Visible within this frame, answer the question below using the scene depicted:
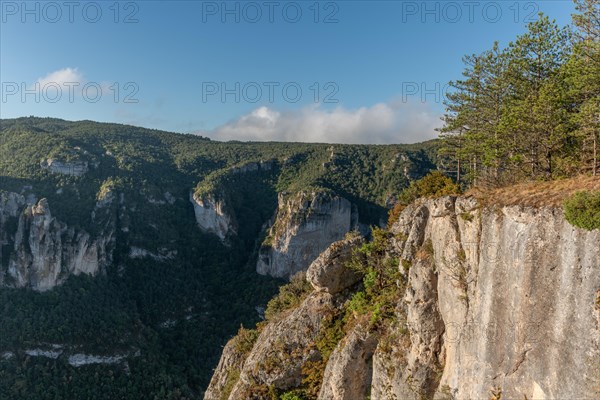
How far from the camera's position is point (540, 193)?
471 inches

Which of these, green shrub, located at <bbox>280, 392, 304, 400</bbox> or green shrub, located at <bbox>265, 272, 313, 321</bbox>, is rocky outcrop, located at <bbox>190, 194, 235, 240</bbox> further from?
green shrub, located at <bbox>280, 392, 304, 400</bbox>

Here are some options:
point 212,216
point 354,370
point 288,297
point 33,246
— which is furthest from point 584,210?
point 212,216

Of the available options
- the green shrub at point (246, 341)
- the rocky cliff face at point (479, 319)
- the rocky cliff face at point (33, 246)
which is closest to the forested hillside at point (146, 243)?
the rocky cliff face at point (33, 246)

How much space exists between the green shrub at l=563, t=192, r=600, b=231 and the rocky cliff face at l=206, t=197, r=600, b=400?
7.6 inches

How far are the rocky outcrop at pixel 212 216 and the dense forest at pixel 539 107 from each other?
8292cm

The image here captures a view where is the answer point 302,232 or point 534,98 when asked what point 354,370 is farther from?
point 302,232

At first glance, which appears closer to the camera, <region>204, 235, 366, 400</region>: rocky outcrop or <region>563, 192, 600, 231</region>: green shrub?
<region>563, 192, 600, 231</region>: green shrub

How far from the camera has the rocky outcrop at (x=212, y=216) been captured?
100 meters

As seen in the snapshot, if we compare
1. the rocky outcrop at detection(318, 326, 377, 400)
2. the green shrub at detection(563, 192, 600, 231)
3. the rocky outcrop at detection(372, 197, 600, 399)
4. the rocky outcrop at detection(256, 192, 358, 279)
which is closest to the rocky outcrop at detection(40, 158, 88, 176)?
the rocky outcrop at detection(256, 192, 358, 279)

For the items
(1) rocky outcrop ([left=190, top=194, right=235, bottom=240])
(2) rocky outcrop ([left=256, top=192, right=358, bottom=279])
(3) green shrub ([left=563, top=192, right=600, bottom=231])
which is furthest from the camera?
(1) rocky outcrop ([left=190, top=194, right=235, bottom=240])

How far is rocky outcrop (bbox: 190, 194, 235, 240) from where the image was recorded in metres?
100

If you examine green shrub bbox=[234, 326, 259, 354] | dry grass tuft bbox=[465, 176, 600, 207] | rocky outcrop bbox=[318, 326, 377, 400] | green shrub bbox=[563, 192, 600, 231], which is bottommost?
green shrub bbox=[234, 326, 259, 354]

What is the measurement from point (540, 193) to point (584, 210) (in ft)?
7.00

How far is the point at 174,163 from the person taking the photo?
11769 centimetres
